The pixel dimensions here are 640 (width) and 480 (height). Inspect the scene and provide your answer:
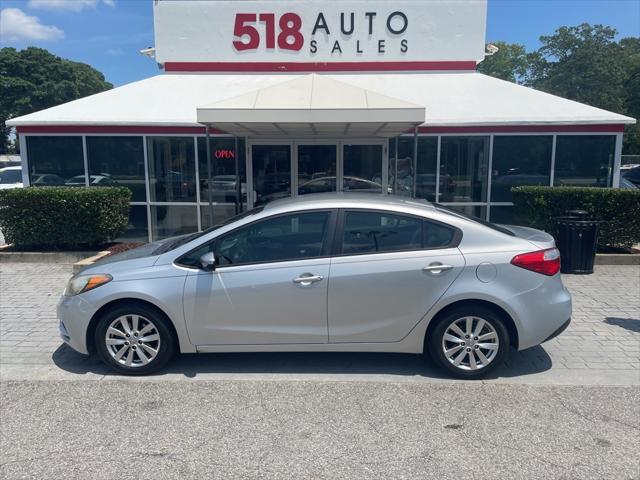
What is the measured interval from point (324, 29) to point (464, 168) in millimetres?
4431

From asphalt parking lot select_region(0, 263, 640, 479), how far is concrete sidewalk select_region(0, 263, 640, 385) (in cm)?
2

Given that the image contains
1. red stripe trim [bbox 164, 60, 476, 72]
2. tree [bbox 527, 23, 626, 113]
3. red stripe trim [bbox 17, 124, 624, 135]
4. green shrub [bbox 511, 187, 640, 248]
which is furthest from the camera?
tree [bbox 527, 23, 626, 113]

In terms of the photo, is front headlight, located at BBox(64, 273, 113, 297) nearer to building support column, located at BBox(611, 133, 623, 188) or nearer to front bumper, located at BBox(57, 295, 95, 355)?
front bumper, located at BBox(57, 295, 95, 355)

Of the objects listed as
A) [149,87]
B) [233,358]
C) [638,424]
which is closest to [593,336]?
[638,424]

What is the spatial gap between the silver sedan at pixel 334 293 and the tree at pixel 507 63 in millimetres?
62766

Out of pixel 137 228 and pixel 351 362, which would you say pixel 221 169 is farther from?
pixel 351 362

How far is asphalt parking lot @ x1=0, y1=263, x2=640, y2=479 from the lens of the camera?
10.7 ft

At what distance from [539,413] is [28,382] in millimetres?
4310

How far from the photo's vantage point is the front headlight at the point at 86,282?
4.57 meters

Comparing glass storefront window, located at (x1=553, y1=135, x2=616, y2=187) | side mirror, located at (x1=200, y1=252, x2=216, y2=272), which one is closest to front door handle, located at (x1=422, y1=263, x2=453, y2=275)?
side mirror, located at (x1=200, y1=252, x2=216, y2=272)

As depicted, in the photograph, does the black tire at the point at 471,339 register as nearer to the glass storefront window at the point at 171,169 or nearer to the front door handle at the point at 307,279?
the front door handle at the point at 307,279

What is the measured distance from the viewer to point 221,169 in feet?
35.9

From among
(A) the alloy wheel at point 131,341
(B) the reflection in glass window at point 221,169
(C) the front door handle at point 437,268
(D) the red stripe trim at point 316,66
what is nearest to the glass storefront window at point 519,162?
(D) the red stripe trim at point 316,66

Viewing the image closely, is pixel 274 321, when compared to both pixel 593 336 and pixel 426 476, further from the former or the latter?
pixel 593 336
